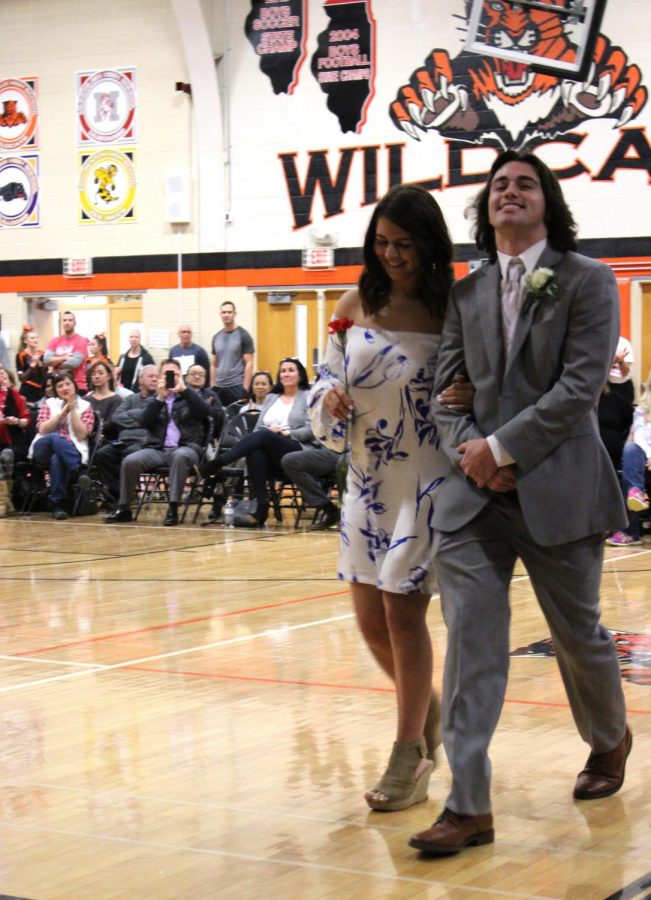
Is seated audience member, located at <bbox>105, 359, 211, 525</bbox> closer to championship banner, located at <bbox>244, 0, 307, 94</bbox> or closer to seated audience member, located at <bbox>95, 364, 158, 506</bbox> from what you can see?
seated audience member, located at <bbox>95, 364, 158, 506</bbox>

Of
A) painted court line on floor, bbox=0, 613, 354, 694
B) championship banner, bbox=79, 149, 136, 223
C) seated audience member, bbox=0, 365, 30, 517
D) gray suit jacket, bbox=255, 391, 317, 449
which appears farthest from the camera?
championship banner, bbox=79, 149, 136, 223

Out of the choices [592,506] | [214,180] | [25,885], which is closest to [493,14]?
[214,180]

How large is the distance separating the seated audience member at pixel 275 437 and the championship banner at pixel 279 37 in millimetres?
6355

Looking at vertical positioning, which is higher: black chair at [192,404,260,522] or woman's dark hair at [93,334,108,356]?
woman's dark hair at [93,334,108,356]

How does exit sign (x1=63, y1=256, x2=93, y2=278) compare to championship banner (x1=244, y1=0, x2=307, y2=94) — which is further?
exit sign (x1=63, y1=256, x2=93, y2=278)

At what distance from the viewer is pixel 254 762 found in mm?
4117

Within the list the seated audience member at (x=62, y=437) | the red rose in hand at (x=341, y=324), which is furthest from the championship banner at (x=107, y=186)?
the red rose in hand at (x=341, y=324)

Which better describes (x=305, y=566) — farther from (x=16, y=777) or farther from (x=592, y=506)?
(x=592, y=506)

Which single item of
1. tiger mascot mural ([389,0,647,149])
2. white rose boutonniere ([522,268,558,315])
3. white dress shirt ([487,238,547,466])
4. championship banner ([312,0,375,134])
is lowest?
white rose boutonniere ([522,268,558,315])

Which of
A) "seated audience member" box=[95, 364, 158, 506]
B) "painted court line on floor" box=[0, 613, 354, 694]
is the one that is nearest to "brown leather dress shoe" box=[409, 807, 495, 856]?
"painted court line on floor" box=[0, 613, 354, 694]

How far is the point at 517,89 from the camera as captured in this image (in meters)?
15.5

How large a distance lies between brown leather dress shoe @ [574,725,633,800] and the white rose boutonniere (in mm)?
1209

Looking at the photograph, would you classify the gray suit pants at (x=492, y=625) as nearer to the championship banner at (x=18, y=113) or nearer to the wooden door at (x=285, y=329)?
the wooden door at (x=285, y=329)

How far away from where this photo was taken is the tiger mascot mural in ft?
49.0
